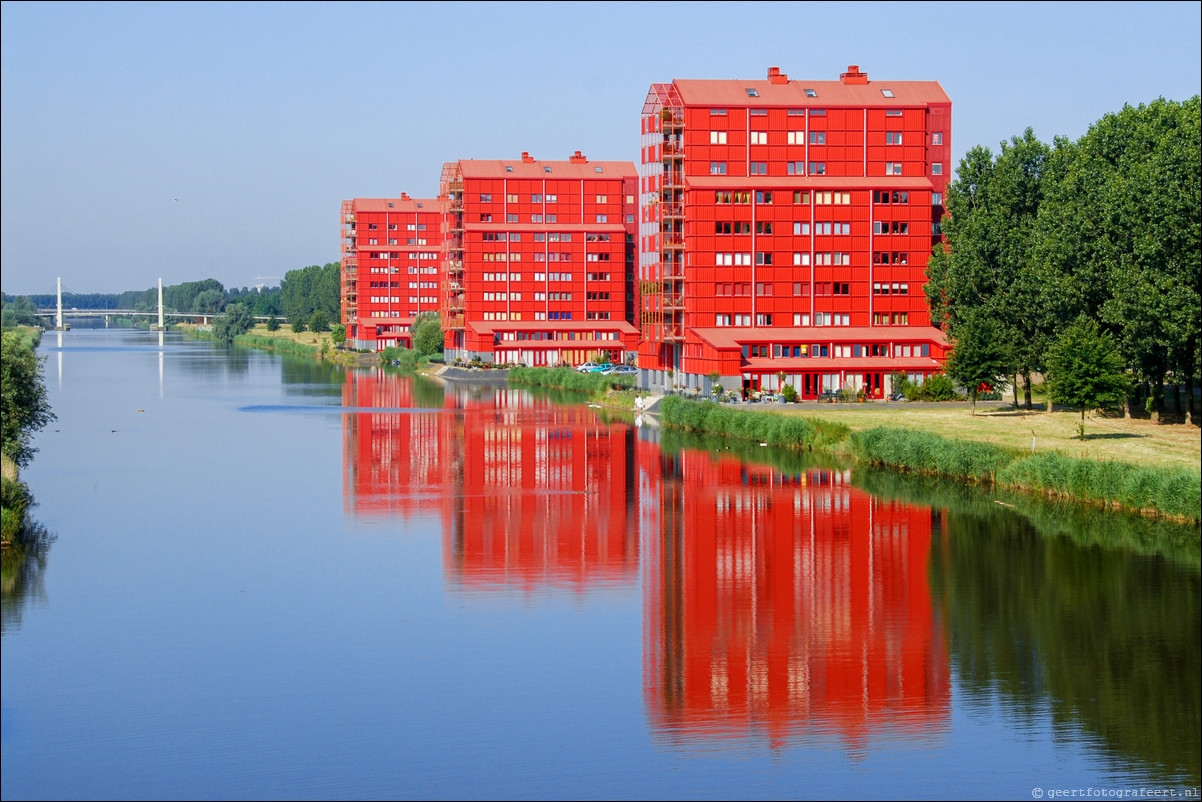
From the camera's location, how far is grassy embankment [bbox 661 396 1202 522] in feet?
148

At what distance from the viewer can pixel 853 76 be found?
3819 inches

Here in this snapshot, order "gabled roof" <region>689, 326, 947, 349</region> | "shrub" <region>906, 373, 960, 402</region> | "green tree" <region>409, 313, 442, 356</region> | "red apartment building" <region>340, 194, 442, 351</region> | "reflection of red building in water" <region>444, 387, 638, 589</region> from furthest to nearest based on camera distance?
"red apartment building" <region>340, 194, 442, 351</region> → "green tree" <region>409, 313, 442, 356</region> → "gabled roof" <region>689, 326, 947, 349</region> → "shrub" <region>906, 373, 960, 402</region> → "reflection of red building in water" <region>444, 387, 638, 589</region>

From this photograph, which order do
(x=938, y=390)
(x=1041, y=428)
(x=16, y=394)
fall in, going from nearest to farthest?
(x=16, y=394) → (x=1041, y=428) → (x=938, y=390)

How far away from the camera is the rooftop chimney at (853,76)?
316ft

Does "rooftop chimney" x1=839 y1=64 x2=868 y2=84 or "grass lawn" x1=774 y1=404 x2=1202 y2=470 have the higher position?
"rooftop chimney" x1=839 y1=64 x2=868 y2=84

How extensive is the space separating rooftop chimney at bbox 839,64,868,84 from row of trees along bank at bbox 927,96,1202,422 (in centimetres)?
1516

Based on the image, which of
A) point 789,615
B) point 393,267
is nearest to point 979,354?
point 789,615

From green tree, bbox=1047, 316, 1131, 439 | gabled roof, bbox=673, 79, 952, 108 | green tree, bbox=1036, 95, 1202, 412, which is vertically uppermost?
gabled roof, bbox=673, 79, 952, 108

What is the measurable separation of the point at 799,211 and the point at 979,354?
75.7 feet

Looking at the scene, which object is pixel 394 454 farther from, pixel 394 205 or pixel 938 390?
pixel 394 205

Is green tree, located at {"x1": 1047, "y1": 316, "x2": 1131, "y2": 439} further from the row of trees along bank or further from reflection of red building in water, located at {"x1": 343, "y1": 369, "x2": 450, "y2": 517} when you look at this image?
reflection of red building in water, located at {"x1": 343, "y1": 369, "x2": 450, "y2": 517}

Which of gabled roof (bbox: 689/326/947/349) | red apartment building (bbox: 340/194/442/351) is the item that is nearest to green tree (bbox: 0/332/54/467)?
gabled roof (bbox: 689/326/947/349)

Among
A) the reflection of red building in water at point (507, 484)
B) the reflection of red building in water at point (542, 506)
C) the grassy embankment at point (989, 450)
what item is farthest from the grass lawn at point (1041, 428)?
the reflection of red building in water at point (507, 484)

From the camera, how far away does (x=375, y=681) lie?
2850 centimetres
